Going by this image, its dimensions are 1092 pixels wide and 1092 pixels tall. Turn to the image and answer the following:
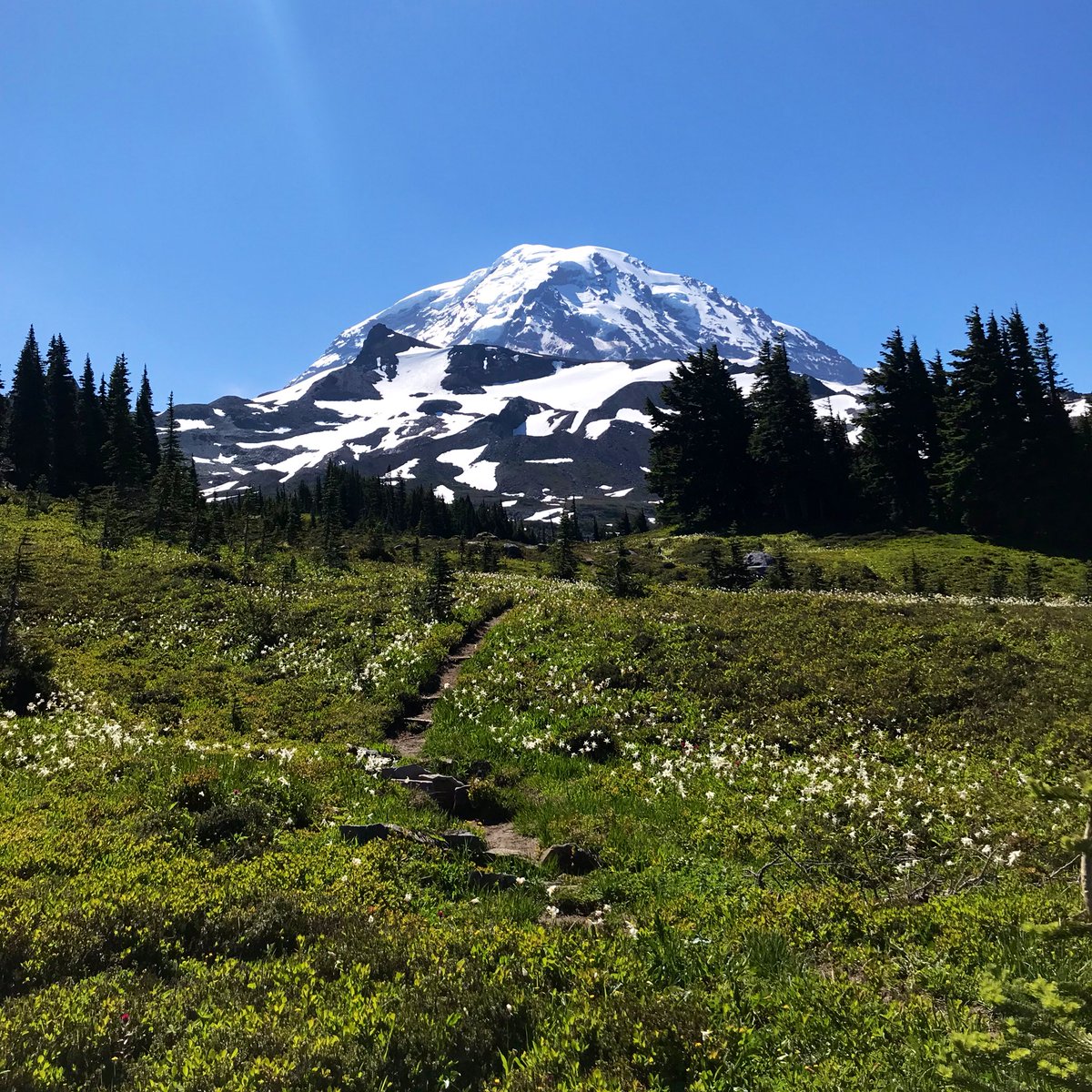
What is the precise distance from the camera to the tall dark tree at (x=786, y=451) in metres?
64.4

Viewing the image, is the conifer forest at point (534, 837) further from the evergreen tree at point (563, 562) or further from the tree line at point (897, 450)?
the tree line at point (897, 450)

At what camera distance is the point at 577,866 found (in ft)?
28.5

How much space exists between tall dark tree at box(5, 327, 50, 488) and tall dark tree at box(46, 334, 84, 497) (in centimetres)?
83

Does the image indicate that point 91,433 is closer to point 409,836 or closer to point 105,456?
point 105,456

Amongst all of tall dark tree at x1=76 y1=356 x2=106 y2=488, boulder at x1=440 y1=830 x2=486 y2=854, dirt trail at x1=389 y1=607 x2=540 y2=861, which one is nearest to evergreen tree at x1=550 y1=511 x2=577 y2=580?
dirt trail at x1=389 y1=607 x2=540 y2=861

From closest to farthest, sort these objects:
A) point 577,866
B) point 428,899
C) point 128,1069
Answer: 1. point 128,1069
2. point 428,899
3. point 577,866

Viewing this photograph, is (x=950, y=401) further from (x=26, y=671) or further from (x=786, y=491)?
(x=26, y=671)

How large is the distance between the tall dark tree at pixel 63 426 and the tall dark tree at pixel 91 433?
0.38 metres

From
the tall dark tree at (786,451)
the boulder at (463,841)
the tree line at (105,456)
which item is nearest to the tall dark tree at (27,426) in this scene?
the tree line at (105,456)

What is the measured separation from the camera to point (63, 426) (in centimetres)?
7975

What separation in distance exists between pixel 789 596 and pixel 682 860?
17.4 meters

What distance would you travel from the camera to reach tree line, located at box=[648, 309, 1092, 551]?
170 feet

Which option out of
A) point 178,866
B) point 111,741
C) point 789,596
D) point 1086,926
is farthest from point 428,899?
point 789,596

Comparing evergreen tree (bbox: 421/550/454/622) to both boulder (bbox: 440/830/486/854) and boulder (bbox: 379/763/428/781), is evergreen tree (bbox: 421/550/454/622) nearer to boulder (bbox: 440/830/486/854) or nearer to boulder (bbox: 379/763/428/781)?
boulder (bbox: 379/763/428/781)
